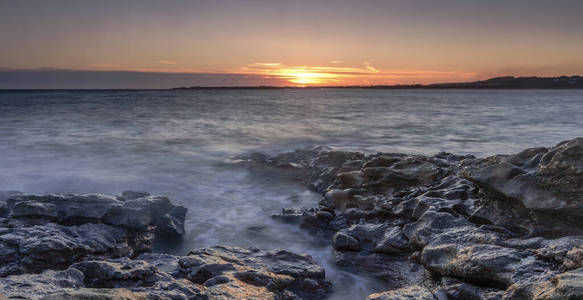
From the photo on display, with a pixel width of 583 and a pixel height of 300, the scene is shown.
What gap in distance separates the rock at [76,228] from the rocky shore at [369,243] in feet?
0.05

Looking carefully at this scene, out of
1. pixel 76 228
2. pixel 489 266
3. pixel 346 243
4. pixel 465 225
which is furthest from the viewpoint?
pixel 346 243

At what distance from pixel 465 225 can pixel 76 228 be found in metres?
4.97

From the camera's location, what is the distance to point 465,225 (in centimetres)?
498

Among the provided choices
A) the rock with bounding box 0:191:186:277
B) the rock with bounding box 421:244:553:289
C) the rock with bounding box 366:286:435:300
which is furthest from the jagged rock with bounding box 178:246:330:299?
the rock with bounding box 0:191:186:277

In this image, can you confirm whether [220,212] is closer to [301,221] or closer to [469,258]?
[301,221]

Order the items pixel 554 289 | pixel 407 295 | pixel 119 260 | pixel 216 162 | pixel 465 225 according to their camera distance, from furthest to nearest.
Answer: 1. pixel 216 162
2. pixel 465 225
3. pixel 119 260
4. pixel 407 295
5. pixel 554 289

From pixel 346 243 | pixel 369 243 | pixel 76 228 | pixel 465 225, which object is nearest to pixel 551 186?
pixel 465 225

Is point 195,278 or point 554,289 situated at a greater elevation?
point 554,289

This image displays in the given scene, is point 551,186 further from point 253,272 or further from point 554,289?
point 253,272

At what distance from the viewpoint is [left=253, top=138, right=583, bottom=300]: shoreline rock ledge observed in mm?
3422

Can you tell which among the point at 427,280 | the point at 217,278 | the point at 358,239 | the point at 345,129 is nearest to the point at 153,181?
the point at 358,239

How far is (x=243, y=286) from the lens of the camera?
3.54 m

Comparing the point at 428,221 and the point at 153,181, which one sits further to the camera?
the point at 153,181

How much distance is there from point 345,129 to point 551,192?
1851cm
